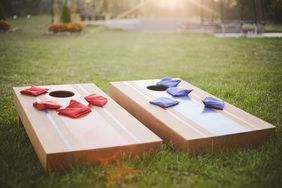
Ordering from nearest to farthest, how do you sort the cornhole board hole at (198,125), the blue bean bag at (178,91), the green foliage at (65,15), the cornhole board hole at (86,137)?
the cornhole board hole at (86,137), the cornhole board hole at (198,125), the blue bean bag at (178,91), the green foliage at (65,15)

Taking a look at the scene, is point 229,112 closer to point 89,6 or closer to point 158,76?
point 158,76

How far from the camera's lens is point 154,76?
15.9 ft

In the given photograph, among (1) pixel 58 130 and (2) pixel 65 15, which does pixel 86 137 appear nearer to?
(1) pixel 58 130

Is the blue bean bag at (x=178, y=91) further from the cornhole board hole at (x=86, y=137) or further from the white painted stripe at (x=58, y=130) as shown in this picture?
the white painted stripe at (x=58, y=130)

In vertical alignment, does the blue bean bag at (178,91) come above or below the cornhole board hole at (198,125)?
above

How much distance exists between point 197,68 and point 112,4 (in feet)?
32.2

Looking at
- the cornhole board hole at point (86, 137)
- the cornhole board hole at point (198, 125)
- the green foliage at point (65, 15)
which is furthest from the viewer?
the green foliage at point (65, 15)

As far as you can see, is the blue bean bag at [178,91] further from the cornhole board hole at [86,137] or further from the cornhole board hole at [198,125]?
the cornhole board hole at [86,137]

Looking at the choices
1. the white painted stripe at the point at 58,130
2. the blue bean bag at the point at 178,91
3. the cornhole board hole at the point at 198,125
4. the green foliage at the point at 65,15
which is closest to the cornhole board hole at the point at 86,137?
the white painted stripe at the point at 58,130

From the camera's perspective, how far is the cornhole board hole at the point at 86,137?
6.40 ft

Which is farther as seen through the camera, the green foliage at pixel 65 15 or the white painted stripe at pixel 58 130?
the green foliage at pixel 65 15

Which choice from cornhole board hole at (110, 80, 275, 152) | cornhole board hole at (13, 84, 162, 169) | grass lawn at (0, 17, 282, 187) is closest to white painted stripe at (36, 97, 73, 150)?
cornhole board hole at (13, 84, 162, 169)

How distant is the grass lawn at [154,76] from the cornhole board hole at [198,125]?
6 centimetres

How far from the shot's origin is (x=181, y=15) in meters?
15.0
